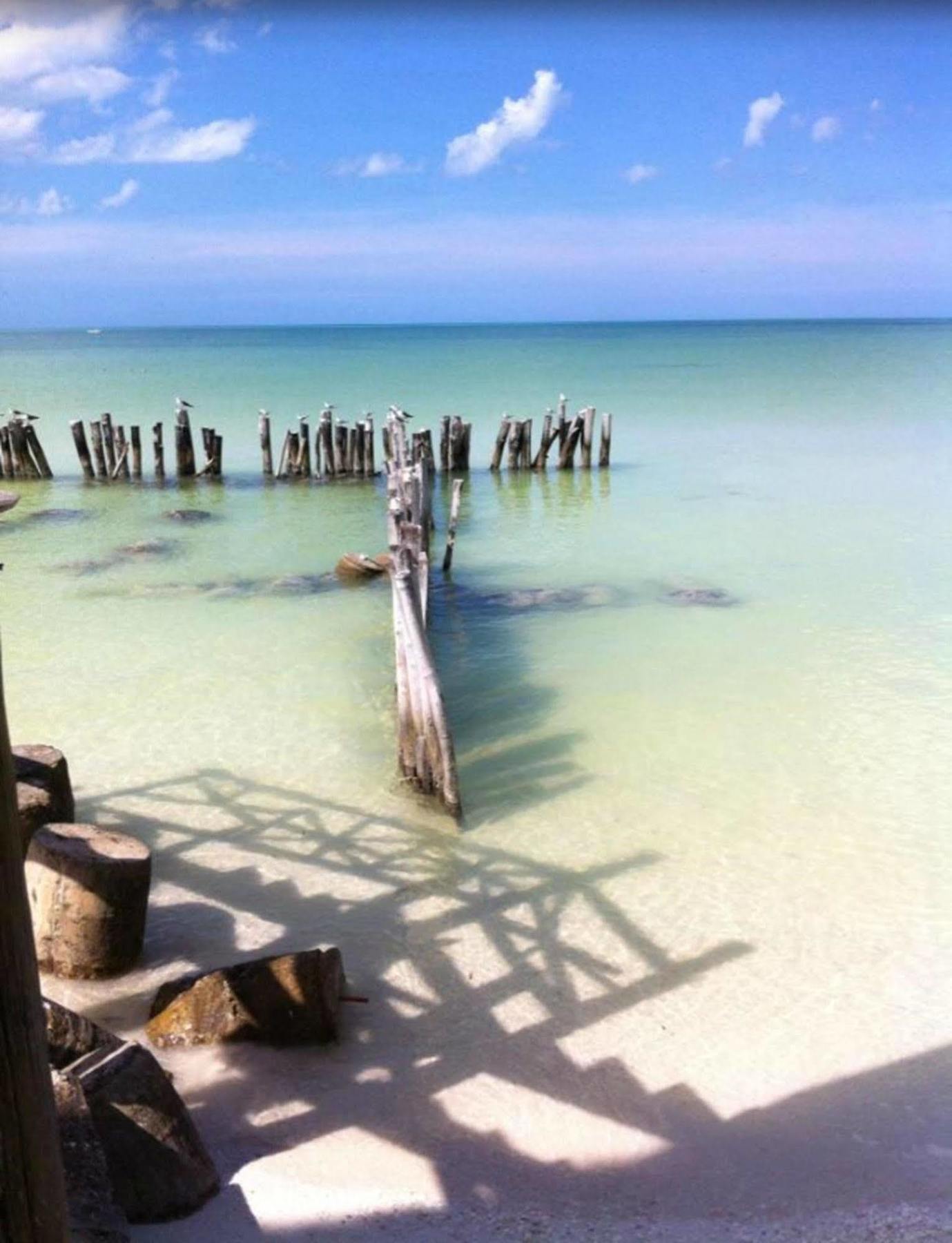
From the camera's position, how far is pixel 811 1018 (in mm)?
5395

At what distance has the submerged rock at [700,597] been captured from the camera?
12914 mm

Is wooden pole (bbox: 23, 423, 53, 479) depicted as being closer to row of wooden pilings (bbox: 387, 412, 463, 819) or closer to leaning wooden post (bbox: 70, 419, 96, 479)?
leaning wooden post (bbox: 70, 419, 96, 479)

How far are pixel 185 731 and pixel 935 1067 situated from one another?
5900mm

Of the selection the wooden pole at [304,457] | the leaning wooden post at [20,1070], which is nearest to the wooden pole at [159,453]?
the wooden pole at [304,457]

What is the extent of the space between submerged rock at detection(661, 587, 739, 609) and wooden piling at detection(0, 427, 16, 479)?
13262 mm

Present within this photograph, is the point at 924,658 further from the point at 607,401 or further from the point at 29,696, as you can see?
the point at 607,401

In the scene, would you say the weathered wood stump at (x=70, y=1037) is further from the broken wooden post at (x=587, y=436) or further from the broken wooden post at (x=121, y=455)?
the broken wooden post at (x=587, y=436)

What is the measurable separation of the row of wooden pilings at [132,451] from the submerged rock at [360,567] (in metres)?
8.56

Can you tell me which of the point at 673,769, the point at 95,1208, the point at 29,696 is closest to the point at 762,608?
the point at 673,769

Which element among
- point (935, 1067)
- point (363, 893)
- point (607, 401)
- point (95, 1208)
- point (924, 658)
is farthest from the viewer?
point (607, 401)

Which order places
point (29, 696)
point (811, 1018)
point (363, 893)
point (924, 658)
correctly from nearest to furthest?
point (811, 1018) < point (363, 893) < point (29, 696) < point (924, 658)

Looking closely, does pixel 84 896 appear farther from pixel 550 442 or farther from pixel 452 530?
pixel 550 442

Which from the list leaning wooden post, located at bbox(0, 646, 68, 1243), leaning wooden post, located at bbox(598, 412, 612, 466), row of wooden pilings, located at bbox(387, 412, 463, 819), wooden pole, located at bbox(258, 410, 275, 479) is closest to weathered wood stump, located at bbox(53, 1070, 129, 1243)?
leaning wooden post, located at bbox(0, 646, 68, 1243)

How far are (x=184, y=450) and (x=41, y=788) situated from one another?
16.2 meters
